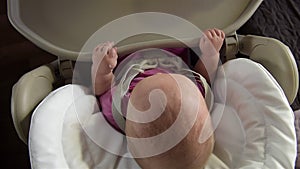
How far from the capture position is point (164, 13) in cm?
74

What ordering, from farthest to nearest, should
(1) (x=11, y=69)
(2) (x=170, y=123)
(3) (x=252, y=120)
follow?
(1) (x=11, y=69), (3) (x=252, y=120), (2) (x=170, y=123)

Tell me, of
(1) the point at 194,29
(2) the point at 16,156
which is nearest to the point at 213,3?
(1) the point at 194,29

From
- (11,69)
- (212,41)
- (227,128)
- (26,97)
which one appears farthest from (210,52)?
(11,69)

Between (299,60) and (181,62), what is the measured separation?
27 cm

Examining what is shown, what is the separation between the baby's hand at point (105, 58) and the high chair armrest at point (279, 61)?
224 millimetres

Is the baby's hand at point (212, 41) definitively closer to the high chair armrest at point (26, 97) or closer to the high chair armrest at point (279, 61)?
the high chair armrest at point (279, 61)

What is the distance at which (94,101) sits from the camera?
702 millimetres

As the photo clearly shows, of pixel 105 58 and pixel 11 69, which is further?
pixel 11 69

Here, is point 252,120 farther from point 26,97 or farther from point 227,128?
point 26,97

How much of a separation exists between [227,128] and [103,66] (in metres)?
0.20

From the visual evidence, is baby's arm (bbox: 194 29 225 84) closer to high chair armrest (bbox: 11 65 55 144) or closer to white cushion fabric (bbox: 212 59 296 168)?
white cushion fabric (bbox: 212 59 296 168)

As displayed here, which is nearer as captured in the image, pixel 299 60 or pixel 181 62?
pixel 181 62

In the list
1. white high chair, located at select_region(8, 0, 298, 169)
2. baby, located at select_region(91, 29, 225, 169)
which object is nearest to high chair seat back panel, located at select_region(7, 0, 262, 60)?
white high chair, located at select_region(8, 0, 298, 169)

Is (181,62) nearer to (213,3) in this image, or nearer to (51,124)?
(213,3)
